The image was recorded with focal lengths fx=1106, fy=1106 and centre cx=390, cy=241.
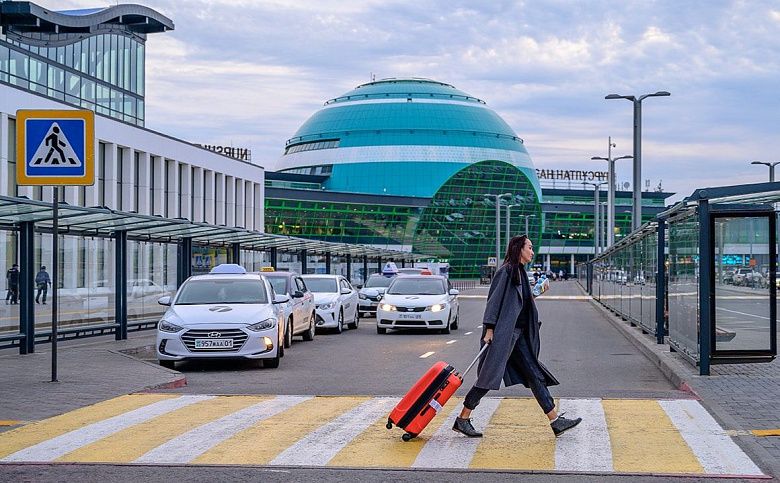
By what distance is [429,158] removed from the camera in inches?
5113

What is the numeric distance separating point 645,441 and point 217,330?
8.55 meters

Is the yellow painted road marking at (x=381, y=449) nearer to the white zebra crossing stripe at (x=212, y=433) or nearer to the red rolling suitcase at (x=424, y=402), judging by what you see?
the red rolling suitcase at (x=424, y=402)

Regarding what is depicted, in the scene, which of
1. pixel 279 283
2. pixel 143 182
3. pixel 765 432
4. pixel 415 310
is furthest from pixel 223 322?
pixel 143 182

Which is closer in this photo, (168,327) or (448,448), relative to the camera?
(448,448)

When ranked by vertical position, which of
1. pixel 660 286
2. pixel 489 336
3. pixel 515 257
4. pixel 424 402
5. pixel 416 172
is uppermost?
pixel 416 172

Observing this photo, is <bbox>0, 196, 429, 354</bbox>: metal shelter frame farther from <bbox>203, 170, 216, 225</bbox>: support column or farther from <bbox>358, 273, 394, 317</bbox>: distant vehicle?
<bbox>203, 170, 216, 225</bbox>: support column

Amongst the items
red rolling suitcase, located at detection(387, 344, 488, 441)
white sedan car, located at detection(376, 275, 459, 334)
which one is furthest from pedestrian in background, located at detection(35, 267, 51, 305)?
red rolling suitcase, located at detection(387, 344, 488, 441)

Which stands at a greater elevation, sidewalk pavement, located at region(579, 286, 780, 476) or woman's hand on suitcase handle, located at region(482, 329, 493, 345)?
woman's hand on suitcase handle, located at region(482, 329, 493, 345)

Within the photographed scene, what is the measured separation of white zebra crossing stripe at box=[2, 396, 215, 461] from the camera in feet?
28.6

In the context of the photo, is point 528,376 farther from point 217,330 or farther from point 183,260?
point 183,260

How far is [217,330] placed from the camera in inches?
647

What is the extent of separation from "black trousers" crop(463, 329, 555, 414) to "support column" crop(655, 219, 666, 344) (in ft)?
33.6

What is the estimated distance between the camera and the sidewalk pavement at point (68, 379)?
1155 cm

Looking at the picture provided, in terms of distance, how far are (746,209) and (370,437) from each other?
685 centimetres
